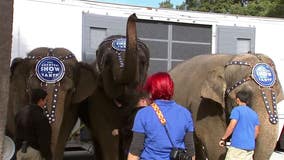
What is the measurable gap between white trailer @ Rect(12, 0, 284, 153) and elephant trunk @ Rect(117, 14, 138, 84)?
267cm

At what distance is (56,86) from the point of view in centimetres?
695

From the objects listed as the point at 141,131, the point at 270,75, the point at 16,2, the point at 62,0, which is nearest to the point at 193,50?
the point at 62,0

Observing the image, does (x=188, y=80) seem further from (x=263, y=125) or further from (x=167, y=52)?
(x=167, y=52)

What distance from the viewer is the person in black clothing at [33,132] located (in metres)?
6.09

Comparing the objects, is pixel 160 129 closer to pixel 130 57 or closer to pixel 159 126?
pixel 159 126

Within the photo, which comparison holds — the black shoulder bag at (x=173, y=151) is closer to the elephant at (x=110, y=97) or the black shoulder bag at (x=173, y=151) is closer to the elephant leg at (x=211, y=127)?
the elephant leg at (x=211, y=127)

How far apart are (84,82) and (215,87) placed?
1.98 m

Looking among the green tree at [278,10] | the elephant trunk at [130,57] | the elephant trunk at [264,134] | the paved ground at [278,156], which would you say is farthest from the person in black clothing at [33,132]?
the green tree at [278,10]

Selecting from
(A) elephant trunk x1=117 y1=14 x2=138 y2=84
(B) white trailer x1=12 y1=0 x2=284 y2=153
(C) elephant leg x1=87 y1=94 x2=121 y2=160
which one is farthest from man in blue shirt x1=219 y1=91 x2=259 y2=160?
(B) white trailer x1=12 y1=0 x2=284 y2=153

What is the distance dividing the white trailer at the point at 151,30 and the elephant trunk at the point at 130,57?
8.74 feet

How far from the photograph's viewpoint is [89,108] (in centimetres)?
808

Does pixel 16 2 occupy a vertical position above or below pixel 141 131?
above

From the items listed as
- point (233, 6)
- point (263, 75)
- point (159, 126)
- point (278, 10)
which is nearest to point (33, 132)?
point (159, 126)

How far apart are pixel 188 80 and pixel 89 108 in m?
1.50
